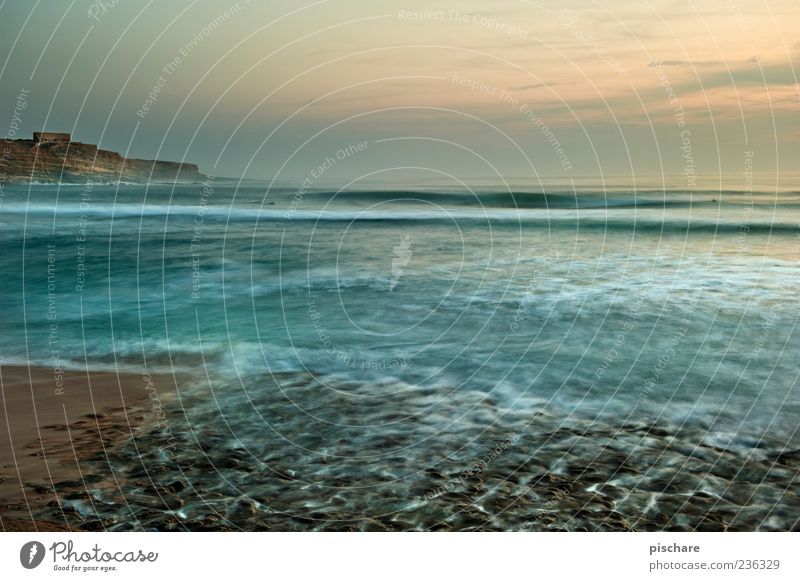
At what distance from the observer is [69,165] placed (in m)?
58.6

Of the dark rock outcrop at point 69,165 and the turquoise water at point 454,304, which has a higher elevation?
the dark rock outcrop at point 69,165

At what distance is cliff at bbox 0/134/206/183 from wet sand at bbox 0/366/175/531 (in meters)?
37.7

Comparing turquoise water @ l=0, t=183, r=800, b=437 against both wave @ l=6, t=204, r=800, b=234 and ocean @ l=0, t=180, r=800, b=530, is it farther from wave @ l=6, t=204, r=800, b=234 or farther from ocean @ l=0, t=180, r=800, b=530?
wave @ l=6, t=204, r=800, b=234

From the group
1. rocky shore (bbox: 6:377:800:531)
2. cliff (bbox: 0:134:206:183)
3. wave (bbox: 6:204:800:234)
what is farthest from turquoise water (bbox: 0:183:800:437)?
cliff (bbox: 0:134:206:183)

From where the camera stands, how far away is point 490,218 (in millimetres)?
36781

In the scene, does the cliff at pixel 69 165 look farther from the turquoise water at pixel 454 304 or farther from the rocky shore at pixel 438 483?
the rocky shore at pixel 438 483

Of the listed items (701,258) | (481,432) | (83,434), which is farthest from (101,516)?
(701,258)

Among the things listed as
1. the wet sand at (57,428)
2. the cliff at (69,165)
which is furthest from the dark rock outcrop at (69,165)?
the wet sand at (57,428)

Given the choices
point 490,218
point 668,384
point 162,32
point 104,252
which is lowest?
point 668,384

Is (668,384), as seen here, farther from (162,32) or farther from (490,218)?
(490,218)

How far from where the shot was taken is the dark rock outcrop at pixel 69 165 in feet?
168

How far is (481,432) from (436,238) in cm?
2136

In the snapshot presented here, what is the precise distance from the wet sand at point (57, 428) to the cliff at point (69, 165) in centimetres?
3771

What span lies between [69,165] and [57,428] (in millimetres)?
55278
